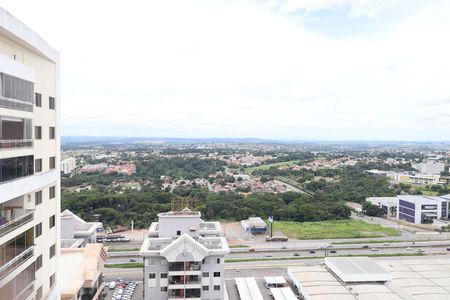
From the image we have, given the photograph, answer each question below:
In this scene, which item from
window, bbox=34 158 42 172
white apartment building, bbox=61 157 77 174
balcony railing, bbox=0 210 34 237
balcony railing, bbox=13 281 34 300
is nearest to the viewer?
balcony railing, bbox=0 210 34 237

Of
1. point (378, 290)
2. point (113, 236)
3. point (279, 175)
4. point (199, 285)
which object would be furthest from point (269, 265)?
point (279, 175)

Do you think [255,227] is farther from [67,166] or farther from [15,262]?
[67,166]

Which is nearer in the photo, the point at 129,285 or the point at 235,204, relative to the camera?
the point at 129,285

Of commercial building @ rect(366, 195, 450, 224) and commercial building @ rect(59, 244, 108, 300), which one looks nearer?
commercial building @ rect(59, 244, 108, 300)

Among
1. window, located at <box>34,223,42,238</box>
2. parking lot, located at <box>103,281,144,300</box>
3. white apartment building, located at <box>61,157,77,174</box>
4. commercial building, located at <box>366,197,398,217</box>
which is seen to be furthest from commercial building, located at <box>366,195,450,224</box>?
white apartment building, located at <box>61,157,77,174</box>

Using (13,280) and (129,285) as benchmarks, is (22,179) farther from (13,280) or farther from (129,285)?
(129,285)

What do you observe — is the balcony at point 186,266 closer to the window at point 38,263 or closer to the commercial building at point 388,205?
the window at point 38,263

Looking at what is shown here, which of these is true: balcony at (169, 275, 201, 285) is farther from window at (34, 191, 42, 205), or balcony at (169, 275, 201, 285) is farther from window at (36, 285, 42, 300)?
window at (34, 191, 42, 205)
